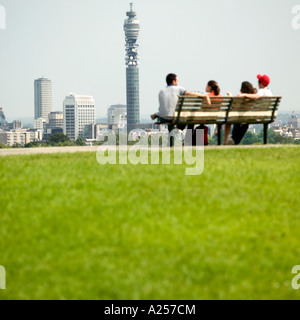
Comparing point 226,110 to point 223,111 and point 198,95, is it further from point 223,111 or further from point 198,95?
point 198,95

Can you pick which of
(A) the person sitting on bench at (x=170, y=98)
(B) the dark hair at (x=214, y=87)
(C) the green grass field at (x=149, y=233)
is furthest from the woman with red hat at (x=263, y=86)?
(C) the green grass field at (x=149, y=233)

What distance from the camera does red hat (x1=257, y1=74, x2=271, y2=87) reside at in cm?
1479

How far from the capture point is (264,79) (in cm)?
1485

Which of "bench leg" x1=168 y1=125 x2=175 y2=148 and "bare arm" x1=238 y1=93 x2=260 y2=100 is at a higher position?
"bare arm" x1=238 y1=93 x2=260 y2=100

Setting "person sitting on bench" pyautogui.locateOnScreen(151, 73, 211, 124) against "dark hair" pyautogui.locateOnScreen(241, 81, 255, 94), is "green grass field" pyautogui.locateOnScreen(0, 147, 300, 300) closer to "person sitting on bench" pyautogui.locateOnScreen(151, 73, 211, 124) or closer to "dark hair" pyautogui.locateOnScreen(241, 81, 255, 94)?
"person sitting on bench" pyautogui.locateOnScreen(151, 73, 211, 124)

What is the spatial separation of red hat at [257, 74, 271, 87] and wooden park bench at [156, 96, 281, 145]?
44 centimetres

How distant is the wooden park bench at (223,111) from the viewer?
13461 millimetres

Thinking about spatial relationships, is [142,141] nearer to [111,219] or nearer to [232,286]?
[111,219]

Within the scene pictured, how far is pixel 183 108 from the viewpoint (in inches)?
528

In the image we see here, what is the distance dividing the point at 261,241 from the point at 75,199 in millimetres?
2215

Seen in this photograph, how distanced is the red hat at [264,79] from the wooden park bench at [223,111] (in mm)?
442

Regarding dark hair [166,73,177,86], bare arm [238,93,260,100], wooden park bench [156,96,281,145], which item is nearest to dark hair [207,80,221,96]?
wooden park bench [156,96,281,145]

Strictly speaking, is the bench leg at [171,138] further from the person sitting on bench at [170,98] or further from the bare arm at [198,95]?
the bare arm at [198,95]
